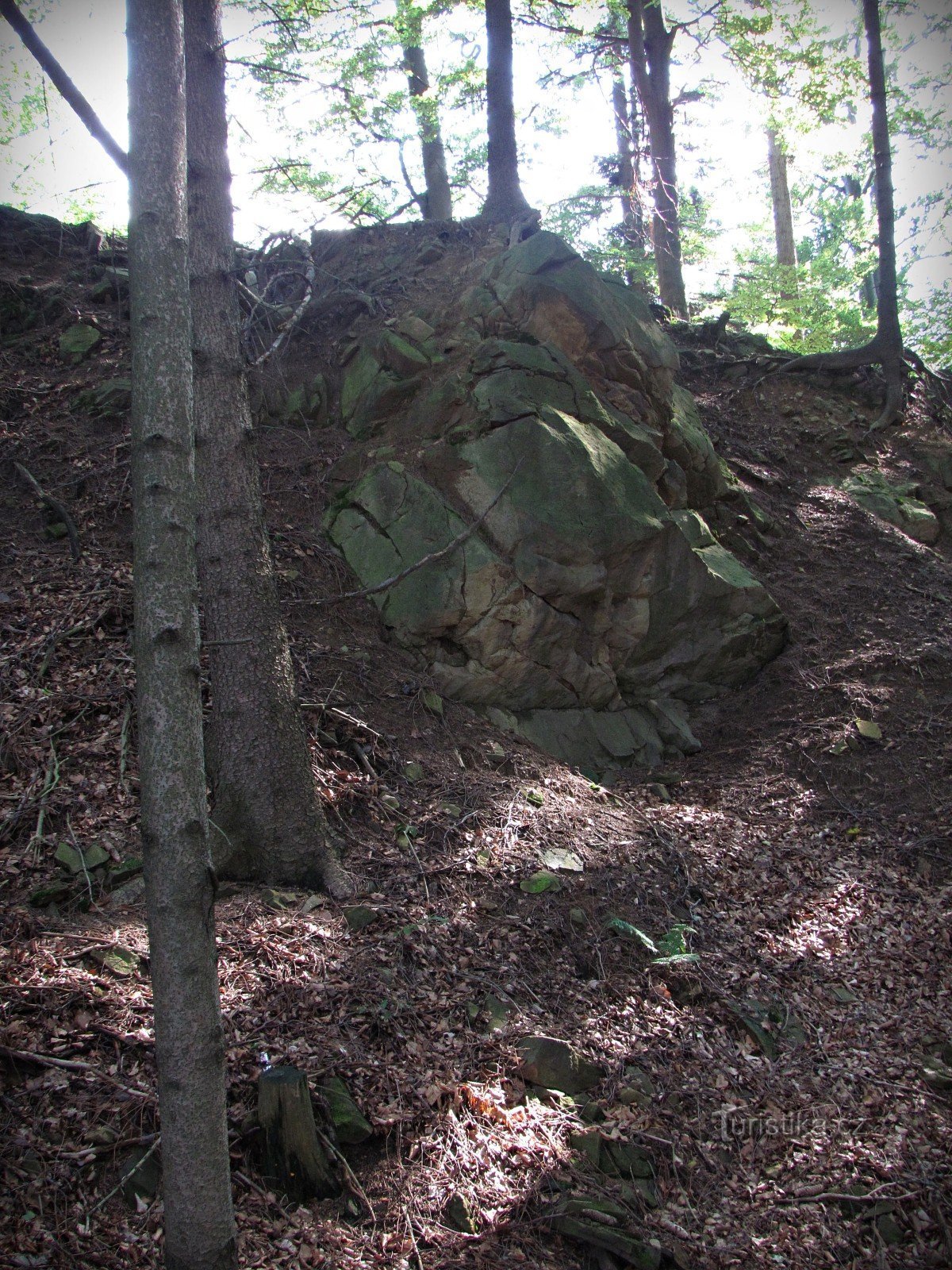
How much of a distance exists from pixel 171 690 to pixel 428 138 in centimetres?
1542

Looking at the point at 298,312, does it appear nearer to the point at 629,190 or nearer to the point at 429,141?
the point at 429,141

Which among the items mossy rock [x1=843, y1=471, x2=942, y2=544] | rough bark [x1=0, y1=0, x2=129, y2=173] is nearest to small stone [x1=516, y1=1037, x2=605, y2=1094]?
rough bark [x1=0, y1=0, x2=129, y2=173]

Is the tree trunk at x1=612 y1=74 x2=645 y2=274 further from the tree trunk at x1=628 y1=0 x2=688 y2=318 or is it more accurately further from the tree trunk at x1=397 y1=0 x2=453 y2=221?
the tree trunk at x1=397 y1=0 x2=453 y2=221

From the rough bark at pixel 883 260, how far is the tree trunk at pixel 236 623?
35.0 feet

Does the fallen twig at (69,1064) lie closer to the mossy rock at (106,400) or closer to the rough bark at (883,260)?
the mossy rock at (106,400)

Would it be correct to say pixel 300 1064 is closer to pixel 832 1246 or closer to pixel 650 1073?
pixel 650 1073

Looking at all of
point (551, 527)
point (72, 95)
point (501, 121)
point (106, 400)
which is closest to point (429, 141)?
point (501, 121)

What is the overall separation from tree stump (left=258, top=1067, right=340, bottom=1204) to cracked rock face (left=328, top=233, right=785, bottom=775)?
407cm

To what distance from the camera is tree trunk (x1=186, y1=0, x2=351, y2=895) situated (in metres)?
4.73

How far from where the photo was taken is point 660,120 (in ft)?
47.2

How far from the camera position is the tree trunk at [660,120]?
14227 millimetres

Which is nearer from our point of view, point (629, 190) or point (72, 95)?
point (72, 95)

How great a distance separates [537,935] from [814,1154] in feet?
5.61

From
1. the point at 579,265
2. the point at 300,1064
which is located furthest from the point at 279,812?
the point at 579,265
